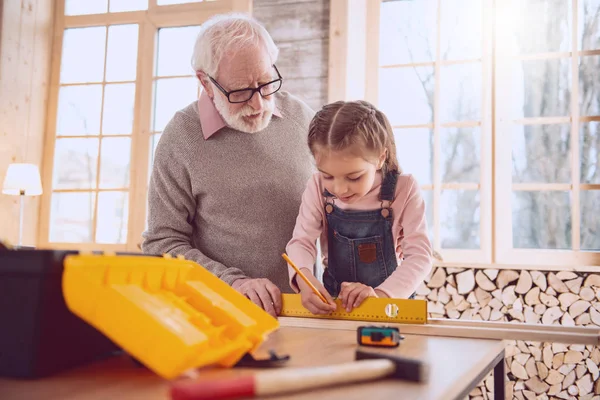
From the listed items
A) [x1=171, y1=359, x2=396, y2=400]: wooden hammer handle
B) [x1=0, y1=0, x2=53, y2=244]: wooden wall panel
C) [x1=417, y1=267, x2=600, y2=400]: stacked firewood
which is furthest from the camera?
[x1=0, y1=0, x2=53, y2=244]: wooden wall panel

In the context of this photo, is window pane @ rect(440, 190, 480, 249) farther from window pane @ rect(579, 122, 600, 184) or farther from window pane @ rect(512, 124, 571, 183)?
window pane @ rect(579, 122, 600, 184)

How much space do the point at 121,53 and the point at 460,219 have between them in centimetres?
308

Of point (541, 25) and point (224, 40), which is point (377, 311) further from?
point (541, 25)

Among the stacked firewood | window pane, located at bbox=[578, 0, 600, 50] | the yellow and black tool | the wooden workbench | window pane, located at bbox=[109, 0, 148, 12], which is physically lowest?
the stacked firewood

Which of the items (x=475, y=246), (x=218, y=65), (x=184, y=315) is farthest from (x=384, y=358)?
(x=475, y=246)

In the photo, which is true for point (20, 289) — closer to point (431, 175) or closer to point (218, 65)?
point (218, 65)

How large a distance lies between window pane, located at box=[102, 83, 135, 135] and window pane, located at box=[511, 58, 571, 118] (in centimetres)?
296

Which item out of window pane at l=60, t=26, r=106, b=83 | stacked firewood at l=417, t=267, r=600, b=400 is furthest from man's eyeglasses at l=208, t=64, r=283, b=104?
window pane at l=60, t=26, r=106, b=83

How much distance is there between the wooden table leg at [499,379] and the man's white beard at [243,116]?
3.55ft

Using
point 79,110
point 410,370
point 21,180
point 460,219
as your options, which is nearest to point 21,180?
point 21,180

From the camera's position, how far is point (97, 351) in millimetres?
831

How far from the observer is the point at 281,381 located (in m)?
0.59

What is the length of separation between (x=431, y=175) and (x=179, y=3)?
2484 mm

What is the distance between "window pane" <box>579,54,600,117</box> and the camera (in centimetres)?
329
